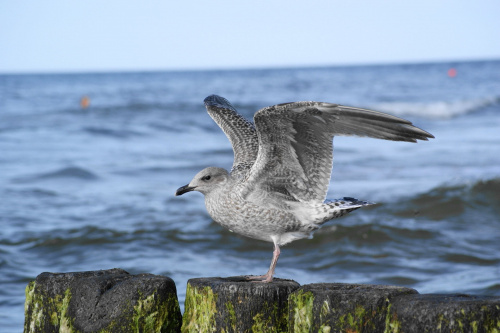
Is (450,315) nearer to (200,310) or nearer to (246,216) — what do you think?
(200,310)

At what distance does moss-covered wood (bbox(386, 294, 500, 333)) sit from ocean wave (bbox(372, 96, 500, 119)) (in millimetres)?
22887

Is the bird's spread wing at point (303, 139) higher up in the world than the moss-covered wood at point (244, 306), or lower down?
higher up

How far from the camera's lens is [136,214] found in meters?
9.45

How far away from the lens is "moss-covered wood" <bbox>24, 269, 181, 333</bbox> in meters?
3.34

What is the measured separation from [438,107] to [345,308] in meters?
25.6

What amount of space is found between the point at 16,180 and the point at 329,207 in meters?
9.32

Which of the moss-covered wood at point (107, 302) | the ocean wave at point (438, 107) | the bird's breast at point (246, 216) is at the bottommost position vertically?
the moss-covered wood at point (107, 302)

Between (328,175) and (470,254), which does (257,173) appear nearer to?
(328,175)

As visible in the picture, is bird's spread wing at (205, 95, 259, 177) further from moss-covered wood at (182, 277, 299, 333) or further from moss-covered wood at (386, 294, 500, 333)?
moss-covered wood at (386, 294, 500, 333)

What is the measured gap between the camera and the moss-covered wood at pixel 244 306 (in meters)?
3.16

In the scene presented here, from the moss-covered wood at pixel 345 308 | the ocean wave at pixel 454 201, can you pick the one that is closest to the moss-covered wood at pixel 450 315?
the moss-covered wood at pixel 345 308

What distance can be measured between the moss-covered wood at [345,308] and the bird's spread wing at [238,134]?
148 centimetres

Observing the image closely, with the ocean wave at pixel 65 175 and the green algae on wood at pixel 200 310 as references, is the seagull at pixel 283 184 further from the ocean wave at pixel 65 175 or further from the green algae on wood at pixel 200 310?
the ocean wave at pixel 65 175

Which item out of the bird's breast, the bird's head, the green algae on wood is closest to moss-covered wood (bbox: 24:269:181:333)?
the green algae on wood
